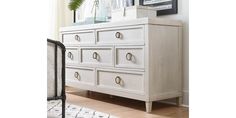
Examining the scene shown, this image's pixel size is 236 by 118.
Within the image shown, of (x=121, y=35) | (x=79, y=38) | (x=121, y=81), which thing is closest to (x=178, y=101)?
(x=121, y=81)

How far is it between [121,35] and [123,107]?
0.61 m

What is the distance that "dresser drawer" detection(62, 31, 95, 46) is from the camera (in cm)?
285

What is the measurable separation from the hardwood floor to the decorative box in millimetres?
773

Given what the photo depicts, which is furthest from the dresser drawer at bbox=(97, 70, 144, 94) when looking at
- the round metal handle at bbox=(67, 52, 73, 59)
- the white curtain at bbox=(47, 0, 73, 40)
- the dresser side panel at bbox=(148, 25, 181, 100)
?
the white curtain at bbox=(47, 0, 73, 40)

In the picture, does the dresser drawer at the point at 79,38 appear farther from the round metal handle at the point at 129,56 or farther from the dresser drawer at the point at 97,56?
the round metal handle at the point at 129,56

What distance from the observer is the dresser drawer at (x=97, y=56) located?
263cm

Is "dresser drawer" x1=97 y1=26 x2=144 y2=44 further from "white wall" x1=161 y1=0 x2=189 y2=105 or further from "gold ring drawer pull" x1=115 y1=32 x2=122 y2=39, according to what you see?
"white wall" x1=161 y1=0 x2=189 y2=105

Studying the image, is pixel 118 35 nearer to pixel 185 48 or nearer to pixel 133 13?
pixel 133 13

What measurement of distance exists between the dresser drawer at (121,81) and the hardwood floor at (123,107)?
0.16m

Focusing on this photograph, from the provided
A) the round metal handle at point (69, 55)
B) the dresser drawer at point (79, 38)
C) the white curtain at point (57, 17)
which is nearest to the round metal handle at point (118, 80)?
the dresser drawer at point (79, 38)
